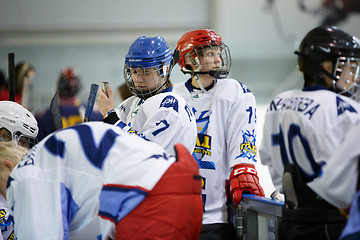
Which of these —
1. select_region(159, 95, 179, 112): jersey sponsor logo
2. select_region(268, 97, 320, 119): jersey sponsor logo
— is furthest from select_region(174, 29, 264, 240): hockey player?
select_region(268, 97, 320, 119): jersey sponsor logo

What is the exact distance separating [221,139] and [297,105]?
0.95 m

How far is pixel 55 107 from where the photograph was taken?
10.1ft

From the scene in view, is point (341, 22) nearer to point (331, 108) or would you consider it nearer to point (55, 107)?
point (55, 107)

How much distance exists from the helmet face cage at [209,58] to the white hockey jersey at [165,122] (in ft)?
1.41

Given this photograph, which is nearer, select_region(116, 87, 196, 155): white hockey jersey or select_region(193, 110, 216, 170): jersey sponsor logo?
select_region(116, 87, 196, 155): white hockey jersey

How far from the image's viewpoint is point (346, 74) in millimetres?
2129

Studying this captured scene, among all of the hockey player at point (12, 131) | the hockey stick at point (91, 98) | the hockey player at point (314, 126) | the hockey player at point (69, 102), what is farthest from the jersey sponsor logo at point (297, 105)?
the hockey player at point (69, 102)

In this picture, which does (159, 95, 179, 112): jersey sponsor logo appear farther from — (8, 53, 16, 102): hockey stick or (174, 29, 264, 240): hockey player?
(8, 53, 16, 102): hockey stick

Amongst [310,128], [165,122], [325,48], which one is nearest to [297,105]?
[310,128]

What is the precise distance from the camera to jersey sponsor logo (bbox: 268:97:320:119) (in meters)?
2.05

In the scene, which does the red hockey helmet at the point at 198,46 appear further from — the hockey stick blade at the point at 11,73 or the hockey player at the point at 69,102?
the hockey player at the point at 69,102

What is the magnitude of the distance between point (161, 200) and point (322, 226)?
1.88 ft

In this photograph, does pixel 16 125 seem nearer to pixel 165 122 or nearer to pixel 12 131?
pixel 12 131

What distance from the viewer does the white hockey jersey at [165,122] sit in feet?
8.27
